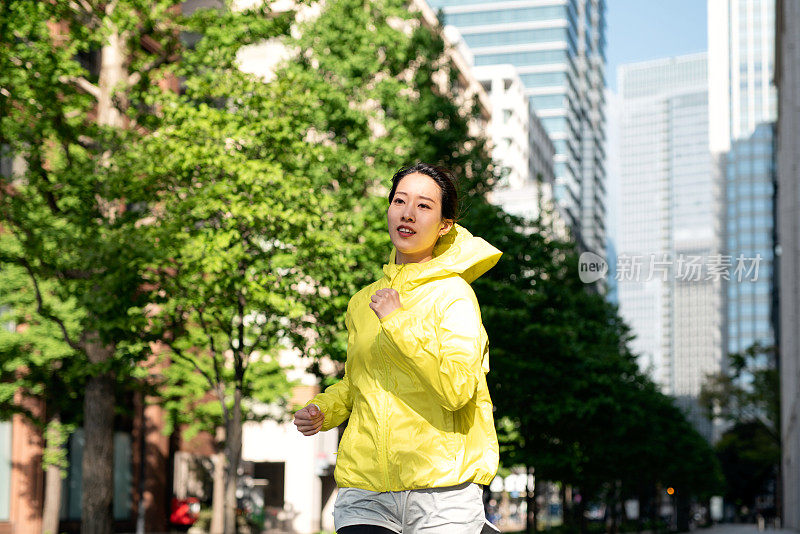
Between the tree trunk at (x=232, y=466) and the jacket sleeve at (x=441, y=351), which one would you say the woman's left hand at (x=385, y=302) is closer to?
the jacket sleeve at (x=441, y=351)

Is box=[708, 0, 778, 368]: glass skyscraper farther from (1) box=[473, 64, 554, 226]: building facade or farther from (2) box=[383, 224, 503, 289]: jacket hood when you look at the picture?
(2) box=[383, 224, 503, 289]: jacket hood

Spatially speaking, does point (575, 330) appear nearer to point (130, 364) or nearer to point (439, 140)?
point (439, 140)

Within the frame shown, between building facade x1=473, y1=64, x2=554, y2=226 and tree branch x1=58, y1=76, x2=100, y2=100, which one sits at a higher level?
building facade x1=473, y1=64, x2=554, y2=226

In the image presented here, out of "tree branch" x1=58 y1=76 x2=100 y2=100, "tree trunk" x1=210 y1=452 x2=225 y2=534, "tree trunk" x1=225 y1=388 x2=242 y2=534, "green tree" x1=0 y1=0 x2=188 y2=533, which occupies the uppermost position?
"tree branch" x1=58 y1=76 x2=100 y2=100

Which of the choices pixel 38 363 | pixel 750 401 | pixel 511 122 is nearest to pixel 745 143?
pixel 511 122

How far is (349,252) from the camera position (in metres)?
16.3

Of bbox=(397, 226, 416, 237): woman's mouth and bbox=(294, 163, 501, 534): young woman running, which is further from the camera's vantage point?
bbox=(397, 226, 416, 237): woman's mouth

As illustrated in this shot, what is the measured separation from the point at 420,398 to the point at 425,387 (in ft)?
0.20

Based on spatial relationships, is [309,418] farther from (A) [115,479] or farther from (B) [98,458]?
(A) [115,479]

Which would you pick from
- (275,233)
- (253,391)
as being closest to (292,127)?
(275,233)

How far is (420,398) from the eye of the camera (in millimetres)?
3311

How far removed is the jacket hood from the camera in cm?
339

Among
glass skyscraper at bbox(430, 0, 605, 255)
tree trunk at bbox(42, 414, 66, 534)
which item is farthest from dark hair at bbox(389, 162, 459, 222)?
glass skyscraper at bbox(430, 0, 605, 255)

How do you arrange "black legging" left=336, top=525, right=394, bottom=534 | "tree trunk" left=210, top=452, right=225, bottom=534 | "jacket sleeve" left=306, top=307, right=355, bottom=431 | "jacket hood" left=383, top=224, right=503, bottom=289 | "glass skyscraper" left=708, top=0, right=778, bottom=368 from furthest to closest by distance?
"glass skyscraper" left=708, top=0, right=778, bottom=368
"tree trunk" left=210, top=452, right=225, bottom=534
"jacket sleeve" left=306, top=307, right=355, bottom=431
"jacket hood" left=383, top=224, right=503, bottom=289
"black legging" left=336, top=525, right=394, bottom=534
